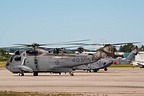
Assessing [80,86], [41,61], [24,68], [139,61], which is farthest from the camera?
[139,61]

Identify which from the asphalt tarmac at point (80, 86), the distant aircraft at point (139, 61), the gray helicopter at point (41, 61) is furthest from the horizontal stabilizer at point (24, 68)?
the distant aircraft at point (139, 61)

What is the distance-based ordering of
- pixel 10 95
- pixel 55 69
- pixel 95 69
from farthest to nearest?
pixel 95 69 → pixel 55 69 → pixel 10 95

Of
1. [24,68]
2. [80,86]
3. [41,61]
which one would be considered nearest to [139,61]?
[41,61]

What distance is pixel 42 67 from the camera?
47500mm

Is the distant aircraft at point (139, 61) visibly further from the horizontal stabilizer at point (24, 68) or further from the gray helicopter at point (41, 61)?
the horizontal stabilizer at point (24, 68)

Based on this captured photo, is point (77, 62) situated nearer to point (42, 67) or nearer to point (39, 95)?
point (42, 67)

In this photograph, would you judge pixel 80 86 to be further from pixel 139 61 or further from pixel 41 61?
pixel 139 61

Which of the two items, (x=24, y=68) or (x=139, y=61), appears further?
(x=139, y=61)

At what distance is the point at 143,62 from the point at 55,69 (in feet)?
187

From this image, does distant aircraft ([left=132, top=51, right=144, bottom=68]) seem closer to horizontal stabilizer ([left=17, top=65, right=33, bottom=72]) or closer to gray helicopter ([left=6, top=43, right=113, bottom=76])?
gray helicopter ([left=6, top=43, right=113, bottom=76])

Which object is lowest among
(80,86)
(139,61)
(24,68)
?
(139,61)

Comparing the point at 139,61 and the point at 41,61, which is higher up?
the point at 41,61

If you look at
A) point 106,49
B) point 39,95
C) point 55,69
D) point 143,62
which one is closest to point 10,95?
point 39,95

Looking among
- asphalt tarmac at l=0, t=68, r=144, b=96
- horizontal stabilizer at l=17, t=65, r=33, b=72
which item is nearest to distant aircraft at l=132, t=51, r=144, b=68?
horizontal stabilizer at l=17, t=65, r=33, b=72
